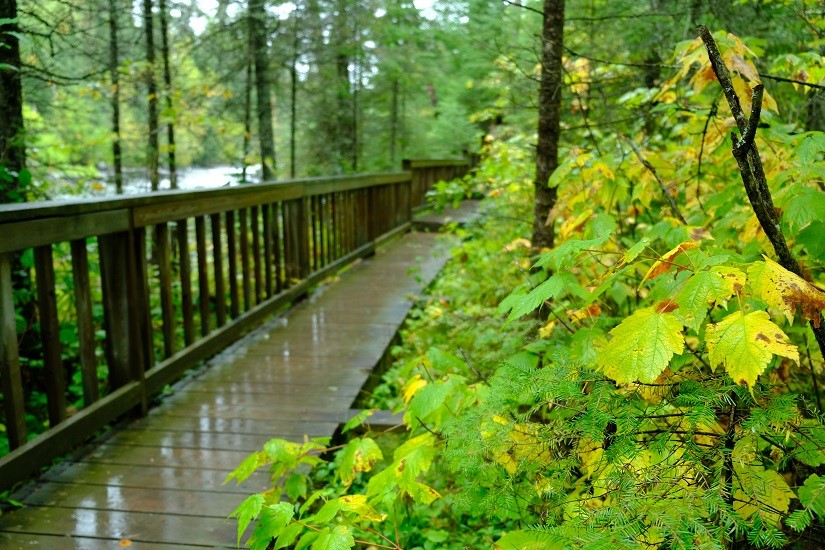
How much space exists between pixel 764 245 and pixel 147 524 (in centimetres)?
247

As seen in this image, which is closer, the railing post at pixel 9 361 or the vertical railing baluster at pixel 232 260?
the railing post at pixel 9 361

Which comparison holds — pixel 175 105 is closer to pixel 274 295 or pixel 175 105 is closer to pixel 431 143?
pixel 274 295

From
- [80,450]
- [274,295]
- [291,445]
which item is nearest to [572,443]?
[291,445]

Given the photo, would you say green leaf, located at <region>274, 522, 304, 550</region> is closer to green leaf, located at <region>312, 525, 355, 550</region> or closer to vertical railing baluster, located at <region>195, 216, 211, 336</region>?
green leaf, located at <region>312, 525, 355, 550</region>

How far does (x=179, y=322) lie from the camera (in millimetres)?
6840

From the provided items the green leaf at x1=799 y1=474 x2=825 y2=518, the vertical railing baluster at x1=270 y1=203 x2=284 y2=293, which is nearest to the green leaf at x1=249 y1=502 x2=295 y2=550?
the green leaf at x1=799 y1=474 x2=825 y2=518

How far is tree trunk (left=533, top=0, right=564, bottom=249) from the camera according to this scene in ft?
11.9

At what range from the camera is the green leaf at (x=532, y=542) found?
1.27m

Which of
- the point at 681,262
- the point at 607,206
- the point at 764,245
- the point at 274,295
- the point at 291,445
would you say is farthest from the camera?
the point at 274,295

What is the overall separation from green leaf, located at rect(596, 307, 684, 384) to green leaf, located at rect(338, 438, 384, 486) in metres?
1.22

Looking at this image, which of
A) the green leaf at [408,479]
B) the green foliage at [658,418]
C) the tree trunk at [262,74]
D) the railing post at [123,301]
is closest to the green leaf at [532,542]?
the green foliage at [658,418]

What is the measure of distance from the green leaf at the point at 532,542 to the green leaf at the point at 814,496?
1.44 feet

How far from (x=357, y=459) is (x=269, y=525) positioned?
66cm

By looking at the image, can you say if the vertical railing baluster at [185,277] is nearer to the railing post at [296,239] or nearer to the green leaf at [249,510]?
the railing post at [296,239]
